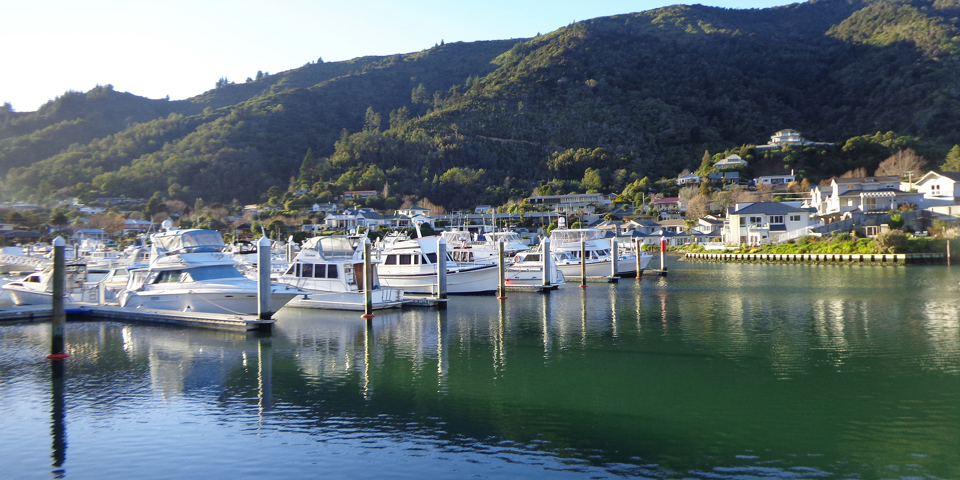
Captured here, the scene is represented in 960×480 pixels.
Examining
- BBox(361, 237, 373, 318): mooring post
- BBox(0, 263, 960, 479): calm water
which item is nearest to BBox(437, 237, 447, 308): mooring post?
BBox(0, 263, 960, 479): calm water

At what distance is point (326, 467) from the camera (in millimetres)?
9766

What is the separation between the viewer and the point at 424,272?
104 ft

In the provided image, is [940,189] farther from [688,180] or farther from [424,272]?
[424,272]

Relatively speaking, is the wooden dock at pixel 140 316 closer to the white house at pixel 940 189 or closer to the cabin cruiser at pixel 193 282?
the cabin cruiser at pixel 193 282

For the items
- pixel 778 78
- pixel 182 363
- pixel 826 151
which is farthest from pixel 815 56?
pixel 182 363

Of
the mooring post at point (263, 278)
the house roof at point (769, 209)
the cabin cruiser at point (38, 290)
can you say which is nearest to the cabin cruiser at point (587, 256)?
the mooring post at point (263, 278)

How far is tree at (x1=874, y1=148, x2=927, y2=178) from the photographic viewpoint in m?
97.6

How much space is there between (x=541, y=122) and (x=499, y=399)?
136 meters

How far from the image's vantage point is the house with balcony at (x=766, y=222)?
65.9 meters

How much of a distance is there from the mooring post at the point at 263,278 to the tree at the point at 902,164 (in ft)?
326

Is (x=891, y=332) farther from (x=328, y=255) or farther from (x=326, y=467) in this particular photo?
(x=328, y=255)

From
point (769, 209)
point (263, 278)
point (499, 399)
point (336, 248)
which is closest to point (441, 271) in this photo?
point (336, 248)

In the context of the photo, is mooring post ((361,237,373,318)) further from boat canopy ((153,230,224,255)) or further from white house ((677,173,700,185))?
white house ((677,173,700,185))

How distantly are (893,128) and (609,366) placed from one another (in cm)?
13488
